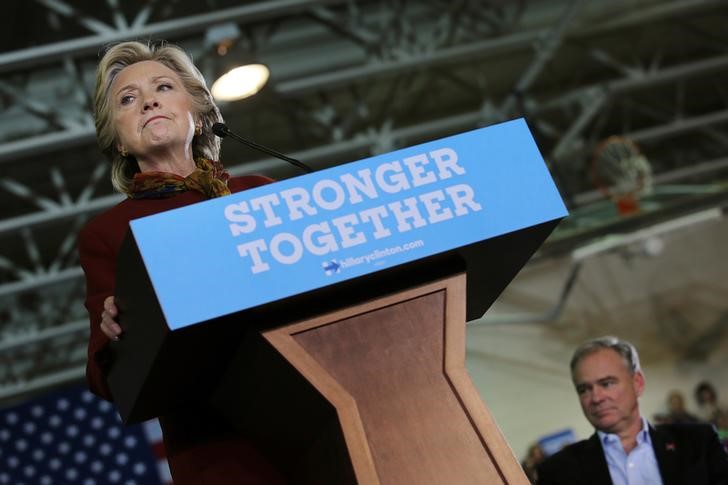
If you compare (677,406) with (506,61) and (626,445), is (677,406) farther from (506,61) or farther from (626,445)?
(626,445)

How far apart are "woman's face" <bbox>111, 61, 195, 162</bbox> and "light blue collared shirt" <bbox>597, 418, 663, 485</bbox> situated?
5.46ft

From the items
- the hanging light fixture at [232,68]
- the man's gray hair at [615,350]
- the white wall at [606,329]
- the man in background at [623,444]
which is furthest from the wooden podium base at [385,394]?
the white wall at [606,329]

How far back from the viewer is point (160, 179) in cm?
173

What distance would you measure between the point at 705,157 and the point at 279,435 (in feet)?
39.3

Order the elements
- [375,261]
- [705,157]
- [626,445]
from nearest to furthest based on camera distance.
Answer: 1. [375,261]
2. [626,445]
3. [705,157]

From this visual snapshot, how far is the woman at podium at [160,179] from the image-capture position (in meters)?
1.57

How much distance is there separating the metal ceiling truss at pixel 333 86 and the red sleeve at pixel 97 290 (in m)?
5.16

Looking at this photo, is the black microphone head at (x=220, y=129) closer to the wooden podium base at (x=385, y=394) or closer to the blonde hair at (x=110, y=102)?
the blonde hair at (x=110, y=102)

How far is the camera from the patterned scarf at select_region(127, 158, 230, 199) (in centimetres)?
170

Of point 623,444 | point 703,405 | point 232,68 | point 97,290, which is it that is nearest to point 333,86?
point 232,68

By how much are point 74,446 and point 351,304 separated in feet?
19.8

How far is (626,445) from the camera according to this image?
9.90 feet

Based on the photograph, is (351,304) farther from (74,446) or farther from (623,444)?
(74,446)

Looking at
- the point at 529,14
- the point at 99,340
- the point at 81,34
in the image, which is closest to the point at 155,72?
the point at 99,340
